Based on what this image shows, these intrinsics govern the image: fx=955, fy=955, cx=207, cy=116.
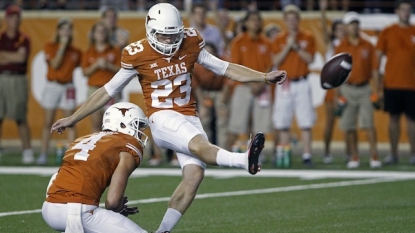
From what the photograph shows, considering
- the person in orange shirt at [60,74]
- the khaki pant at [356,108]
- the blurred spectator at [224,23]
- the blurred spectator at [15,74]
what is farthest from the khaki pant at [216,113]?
the blurred spectator at [15,74]

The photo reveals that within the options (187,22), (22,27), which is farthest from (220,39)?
(22,27)

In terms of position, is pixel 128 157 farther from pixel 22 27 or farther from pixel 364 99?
pixel 22 27

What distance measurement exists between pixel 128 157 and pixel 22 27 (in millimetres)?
11247

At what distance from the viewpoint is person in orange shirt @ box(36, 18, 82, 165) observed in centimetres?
1323

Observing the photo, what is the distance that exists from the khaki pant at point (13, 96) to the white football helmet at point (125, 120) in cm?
711

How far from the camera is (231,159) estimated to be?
21.4 feet

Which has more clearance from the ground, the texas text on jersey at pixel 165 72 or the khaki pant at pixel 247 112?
the texas text on jersey at pixel 165 72

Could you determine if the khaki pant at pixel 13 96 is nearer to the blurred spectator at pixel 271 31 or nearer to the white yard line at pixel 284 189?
the blurred spectator at pixel 271 31

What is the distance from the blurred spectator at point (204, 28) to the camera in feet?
44.7

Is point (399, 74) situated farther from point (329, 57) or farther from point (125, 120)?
point (125, 120)

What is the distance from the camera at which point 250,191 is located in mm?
10172


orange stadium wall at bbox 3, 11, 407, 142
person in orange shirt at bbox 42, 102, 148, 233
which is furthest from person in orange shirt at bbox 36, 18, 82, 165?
person in orange shirt at bbox 42, 102, 148, 233

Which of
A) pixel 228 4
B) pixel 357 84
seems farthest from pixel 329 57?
pixel 228 4

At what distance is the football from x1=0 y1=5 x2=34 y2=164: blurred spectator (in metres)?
5.94
